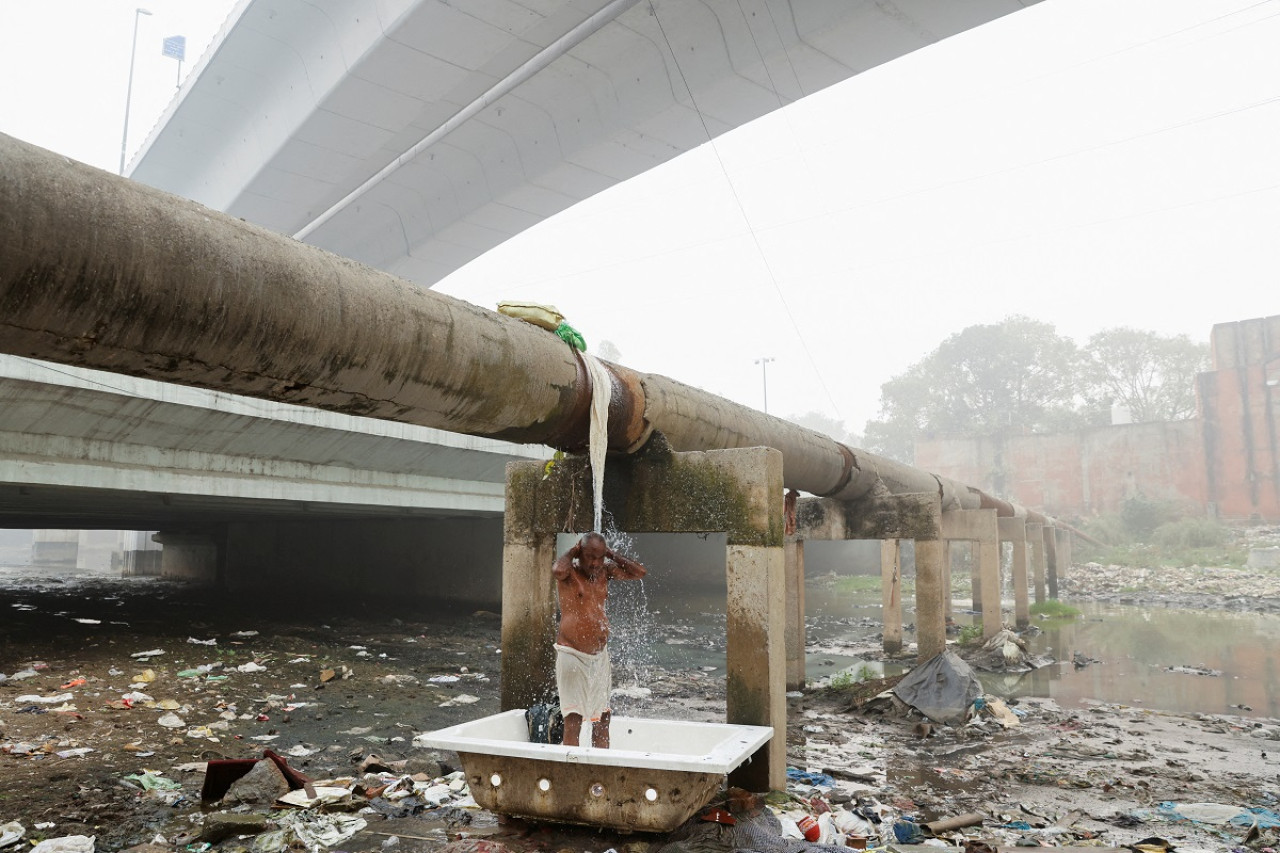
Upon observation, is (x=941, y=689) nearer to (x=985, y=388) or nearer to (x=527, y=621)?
(x=527, y=621)

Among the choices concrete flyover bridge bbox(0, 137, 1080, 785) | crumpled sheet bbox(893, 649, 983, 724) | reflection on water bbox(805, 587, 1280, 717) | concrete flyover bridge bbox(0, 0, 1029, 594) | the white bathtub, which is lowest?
reflection on water bbox(805, 587, 1280, 717)

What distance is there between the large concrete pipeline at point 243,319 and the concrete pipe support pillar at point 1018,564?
43.4 feet

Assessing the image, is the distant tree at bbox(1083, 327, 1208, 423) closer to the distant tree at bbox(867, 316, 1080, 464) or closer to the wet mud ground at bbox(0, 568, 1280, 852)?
the distant tree at bbox(867, 316, 1080, 464)

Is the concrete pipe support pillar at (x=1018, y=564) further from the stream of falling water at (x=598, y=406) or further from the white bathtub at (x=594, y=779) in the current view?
the stream of falling water at (x=598, y=406)

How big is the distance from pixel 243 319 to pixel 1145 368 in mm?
53580

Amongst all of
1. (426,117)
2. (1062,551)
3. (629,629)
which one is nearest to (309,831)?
(426,117)

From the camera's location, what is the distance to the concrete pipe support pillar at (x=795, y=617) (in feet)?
30.1

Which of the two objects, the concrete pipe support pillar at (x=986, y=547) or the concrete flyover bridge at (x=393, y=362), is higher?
the concrete flyover bridge at (x=393, y=362)

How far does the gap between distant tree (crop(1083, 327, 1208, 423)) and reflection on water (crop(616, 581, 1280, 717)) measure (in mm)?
31455

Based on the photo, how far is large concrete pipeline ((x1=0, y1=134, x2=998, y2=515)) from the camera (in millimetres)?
2270

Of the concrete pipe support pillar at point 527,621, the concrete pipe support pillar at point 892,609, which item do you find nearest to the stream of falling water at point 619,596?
the concrete pipe support pillar at point 527,621

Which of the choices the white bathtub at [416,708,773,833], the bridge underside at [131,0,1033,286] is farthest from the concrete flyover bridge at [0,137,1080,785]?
the bridge underside at [131,0,1033,286]

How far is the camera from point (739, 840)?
379cm

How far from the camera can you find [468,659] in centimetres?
1062
